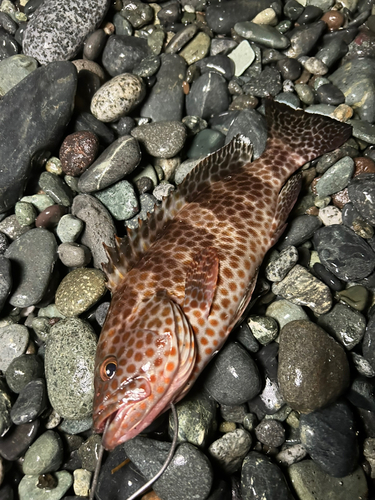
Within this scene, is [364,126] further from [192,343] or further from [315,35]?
[192,343]

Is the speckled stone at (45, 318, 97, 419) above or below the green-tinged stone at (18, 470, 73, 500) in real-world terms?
above

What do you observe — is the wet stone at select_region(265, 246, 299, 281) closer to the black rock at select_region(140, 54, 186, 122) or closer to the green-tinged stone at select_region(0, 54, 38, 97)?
the black rock at select_region(140, 54, 186, 122)

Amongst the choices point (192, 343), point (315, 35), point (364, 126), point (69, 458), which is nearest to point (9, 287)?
point (69, 458)

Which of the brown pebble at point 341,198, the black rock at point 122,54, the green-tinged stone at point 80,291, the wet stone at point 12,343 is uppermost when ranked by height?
the black rock at point 122,54

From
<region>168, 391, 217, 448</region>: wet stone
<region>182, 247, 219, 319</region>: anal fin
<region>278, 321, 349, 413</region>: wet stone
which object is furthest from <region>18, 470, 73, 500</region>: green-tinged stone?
<region>278, 321, 349, 413</region>: wet stone

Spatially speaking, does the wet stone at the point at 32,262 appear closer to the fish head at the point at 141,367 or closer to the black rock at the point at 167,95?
the fish head at the point at 141,367

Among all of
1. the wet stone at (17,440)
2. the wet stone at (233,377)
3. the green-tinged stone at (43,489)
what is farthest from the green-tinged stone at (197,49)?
the green-tinged stone at (43,489)
